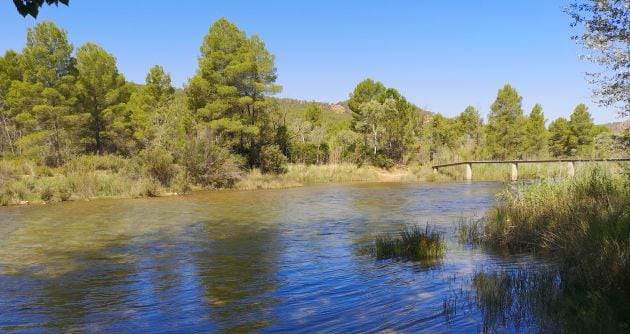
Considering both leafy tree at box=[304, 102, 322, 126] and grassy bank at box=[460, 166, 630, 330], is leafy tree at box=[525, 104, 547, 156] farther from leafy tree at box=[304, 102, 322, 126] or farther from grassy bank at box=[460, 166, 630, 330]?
grassy bank at box=[460, 166, 630, 330]

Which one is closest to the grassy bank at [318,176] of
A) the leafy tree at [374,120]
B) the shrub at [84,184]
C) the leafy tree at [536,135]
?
the leafy tree at [374,120]

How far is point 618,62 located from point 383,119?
3622cm

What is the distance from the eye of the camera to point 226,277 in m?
7.94

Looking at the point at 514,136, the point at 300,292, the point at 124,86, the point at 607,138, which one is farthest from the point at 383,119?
the point at 300,292

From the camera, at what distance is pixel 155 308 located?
20.5ft

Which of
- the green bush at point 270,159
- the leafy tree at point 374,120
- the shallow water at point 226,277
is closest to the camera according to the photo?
the shallow water at point 226,277

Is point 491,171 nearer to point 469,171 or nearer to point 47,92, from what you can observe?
point 469,171

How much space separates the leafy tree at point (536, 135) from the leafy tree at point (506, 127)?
2062mm

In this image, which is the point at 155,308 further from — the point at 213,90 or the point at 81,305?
the point at 213,90

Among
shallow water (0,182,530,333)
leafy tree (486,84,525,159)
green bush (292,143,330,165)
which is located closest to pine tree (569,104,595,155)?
leafy tree (486,84,525,159)

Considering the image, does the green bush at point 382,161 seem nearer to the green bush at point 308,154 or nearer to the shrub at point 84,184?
the green bush at point 308,154

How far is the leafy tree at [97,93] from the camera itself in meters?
37.3

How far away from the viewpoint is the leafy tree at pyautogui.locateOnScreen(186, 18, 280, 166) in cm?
3472

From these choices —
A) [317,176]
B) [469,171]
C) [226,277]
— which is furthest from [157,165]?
[469,171]
